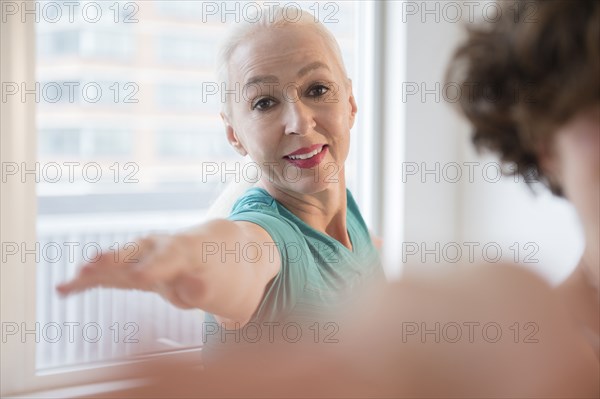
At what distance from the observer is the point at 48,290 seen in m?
1.44

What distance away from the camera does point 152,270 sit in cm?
32

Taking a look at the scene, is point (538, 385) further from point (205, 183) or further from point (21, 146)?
point (205, 183)

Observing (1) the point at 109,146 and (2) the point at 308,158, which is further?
(1) the point at 109,146

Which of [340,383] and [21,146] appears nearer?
[340,383]

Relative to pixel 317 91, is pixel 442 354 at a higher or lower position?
lower

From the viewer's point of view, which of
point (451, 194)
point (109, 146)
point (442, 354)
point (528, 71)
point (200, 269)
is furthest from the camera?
point (451, 194)

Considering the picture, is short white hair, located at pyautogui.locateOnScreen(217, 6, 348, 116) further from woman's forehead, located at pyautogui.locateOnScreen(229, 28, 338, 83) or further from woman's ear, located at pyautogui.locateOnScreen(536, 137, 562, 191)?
woman's ear, located at pyautogui.locateOnScreen(536, 137, 562, 191)

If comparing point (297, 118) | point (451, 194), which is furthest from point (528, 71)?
point (451, 194)

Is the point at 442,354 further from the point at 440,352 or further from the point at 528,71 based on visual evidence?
the point at 528,71

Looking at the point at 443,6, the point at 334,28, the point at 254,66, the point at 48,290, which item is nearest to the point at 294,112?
the point at 254,66

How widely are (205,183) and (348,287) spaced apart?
0.93 m

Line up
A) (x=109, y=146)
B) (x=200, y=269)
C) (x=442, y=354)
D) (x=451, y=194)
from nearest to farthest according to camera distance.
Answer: (x=442, y=354) → (x=200, y=269) → (x=109, y=146) → (x=451, y=194)

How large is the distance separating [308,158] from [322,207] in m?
0.06

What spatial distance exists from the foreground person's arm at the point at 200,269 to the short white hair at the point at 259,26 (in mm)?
203
